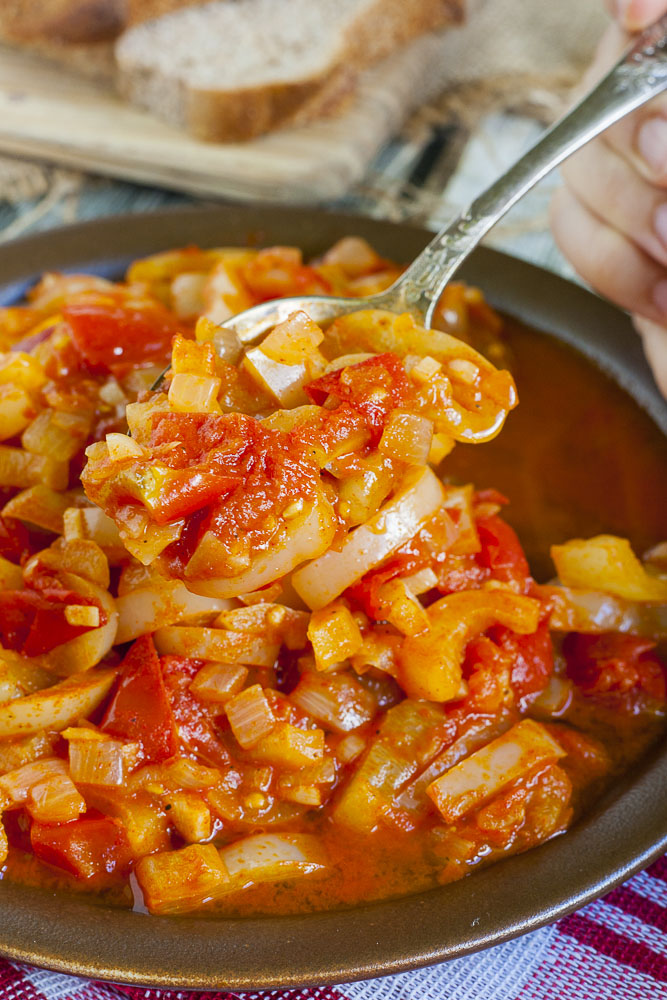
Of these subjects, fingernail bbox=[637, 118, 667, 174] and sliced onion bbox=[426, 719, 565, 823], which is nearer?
sliced onion bbox=[426, 719, 565, 823]

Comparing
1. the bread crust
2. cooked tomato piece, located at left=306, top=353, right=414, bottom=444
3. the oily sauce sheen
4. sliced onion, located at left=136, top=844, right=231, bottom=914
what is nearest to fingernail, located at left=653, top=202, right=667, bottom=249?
the oily sauce sheen

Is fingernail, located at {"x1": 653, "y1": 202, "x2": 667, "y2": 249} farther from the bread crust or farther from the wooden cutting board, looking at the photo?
the bread crust

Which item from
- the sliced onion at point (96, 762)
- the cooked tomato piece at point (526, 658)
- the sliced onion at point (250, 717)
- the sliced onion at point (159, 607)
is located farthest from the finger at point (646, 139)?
the sliced onion at point (96, 762)

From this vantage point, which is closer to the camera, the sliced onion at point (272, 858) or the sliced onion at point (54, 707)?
the sliced onion at point (272, 858)

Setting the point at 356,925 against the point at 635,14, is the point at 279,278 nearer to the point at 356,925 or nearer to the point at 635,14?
the point at 635,14

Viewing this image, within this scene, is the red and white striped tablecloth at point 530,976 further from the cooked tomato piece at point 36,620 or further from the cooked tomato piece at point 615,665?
the cooked tomato piece at point 36,620

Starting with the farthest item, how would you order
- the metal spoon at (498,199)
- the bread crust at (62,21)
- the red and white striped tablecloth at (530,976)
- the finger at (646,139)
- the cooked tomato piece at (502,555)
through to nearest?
the bread crust at (62,21), the finger at (646,139), the metal spoon at (498,199), the cooked tomato piece at (502,555), the red and white striped tablecloth at (530,976)

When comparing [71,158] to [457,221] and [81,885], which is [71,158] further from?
[81,885]
